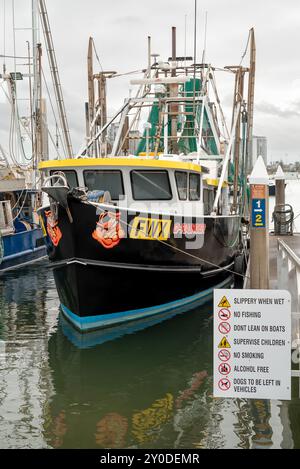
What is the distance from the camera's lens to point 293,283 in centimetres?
1003

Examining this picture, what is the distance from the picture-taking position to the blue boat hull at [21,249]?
2208cm

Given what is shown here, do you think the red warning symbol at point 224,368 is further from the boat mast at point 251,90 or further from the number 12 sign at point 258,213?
the boat mast at point 251,90

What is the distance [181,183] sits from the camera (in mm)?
12758

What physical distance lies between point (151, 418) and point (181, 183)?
20.4 ft

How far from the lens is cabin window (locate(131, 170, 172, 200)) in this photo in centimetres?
1241

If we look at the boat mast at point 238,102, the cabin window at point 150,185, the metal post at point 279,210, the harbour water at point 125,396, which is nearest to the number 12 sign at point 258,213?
the cabin window at point 150,185

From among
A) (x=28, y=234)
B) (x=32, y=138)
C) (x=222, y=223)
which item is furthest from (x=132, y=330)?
(x=32, y=138)

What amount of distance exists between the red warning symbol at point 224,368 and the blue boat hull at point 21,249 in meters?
16.5

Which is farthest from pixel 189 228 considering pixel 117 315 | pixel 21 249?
pixel 21 249

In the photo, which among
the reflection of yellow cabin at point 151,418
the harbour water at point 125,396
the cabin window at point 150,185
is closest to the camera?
the harbour water at point 125,396

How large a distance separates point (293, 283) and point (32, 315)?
255 inches

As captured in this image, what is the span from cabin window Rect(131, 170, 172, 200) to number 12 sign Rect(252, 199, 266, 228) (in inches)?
82.3

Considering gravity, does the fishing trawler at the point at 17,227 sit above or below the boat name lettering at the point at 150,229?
below
